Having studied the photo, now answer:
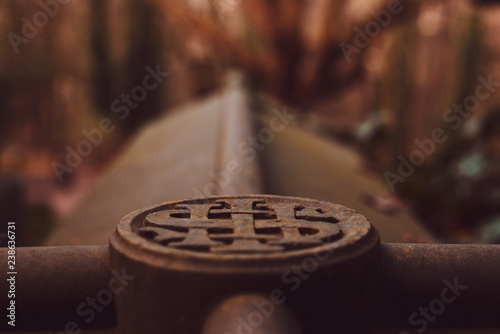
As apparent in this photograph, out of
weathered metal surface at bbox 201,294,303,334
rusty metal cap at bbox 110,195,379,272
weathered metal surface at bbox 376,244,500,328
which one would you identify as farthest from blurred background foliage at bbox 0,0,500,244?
weathered metal surface at bbox 201,294,303,334

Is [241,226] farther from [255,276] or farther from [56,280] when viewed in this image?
[56,280]

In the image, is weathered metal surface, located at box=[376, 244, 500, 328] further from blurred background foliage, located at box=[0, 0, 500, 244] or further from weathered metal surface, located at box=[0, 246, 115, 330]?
blurred background foliage, located at box=[0, 0, 500, 244]

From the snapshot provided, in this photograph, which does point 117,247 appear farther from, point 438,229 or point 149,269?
point 438,229

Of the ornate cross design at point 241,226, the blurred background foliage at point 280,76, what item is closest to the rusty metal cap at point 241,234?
the ornate cross design at point 241,226

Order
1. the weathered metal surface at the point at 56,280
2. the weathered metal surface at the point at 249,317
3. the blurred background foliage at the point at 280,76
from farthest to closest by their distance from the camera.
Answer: the blurred background foliage at the point at 280,76, the weathered metal surface at the point at 56,280, the weathered metal surface at the point at 249,317

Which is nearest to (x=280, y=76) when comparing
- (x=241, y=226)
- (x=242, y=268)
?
(x=241, y=226)

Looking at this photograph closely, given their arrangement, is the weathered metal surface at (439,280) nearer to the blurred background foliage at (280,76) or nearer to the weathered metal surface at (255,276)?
the weathered metal surface at (255,276)

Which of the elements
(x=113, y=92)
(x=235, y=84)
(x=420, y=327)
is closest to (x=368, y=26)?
(x=235, y=84)
